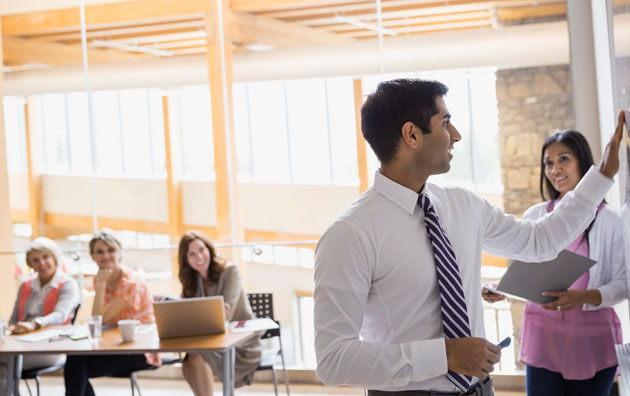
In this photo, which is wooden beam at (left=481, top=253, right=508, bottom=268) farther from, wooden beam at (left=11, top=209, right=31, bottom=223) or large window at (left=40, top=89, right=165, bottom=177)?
wooden beam at (left=11, top=209, right=31, bottom=223)

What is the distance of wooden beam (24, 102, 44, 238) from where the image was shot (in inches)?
279

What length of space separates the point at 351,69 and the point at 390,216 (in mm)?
4434

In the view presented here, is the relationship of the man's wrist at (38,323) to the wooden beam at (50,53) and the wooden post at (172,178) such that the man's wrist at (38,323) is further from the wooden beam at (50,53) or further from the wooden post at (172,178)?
the wooden beam at (50,53)

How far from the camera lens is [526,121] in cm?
563

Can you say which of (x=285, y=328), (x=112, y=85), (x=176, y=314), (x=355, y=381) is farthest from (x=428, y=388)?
(x=112, y=85)

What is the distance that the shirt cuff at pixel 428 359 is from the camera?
1771mm

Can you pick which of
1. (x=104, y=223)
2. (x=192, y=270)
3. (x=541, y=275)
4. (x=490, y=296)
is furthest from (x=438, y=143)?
(x=104, y=223)

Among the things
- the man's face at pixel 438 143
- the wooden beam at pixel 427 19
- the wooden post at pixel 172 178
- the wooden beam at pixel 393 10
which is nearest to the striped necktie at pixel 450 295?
the man's face at pixel 438 143

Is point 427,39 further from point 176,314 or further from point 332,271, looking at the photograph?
point 332,271

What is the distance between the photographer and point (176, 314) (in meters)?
4.25

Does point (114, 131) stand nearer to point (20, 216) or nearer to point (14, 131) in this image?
point (14, 131)

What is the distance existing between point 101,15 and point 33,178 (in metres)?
1.65

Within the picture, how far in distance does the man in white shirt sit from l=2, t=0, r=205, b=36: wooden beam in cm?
504

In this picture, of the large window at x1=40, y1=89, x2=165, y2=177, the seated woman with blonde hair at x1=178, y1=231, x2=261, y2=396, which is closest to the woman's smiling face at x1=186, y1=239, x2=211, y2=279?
the seated woman with blonde hair at x1=178, y1=231, x2=261, y2=396
